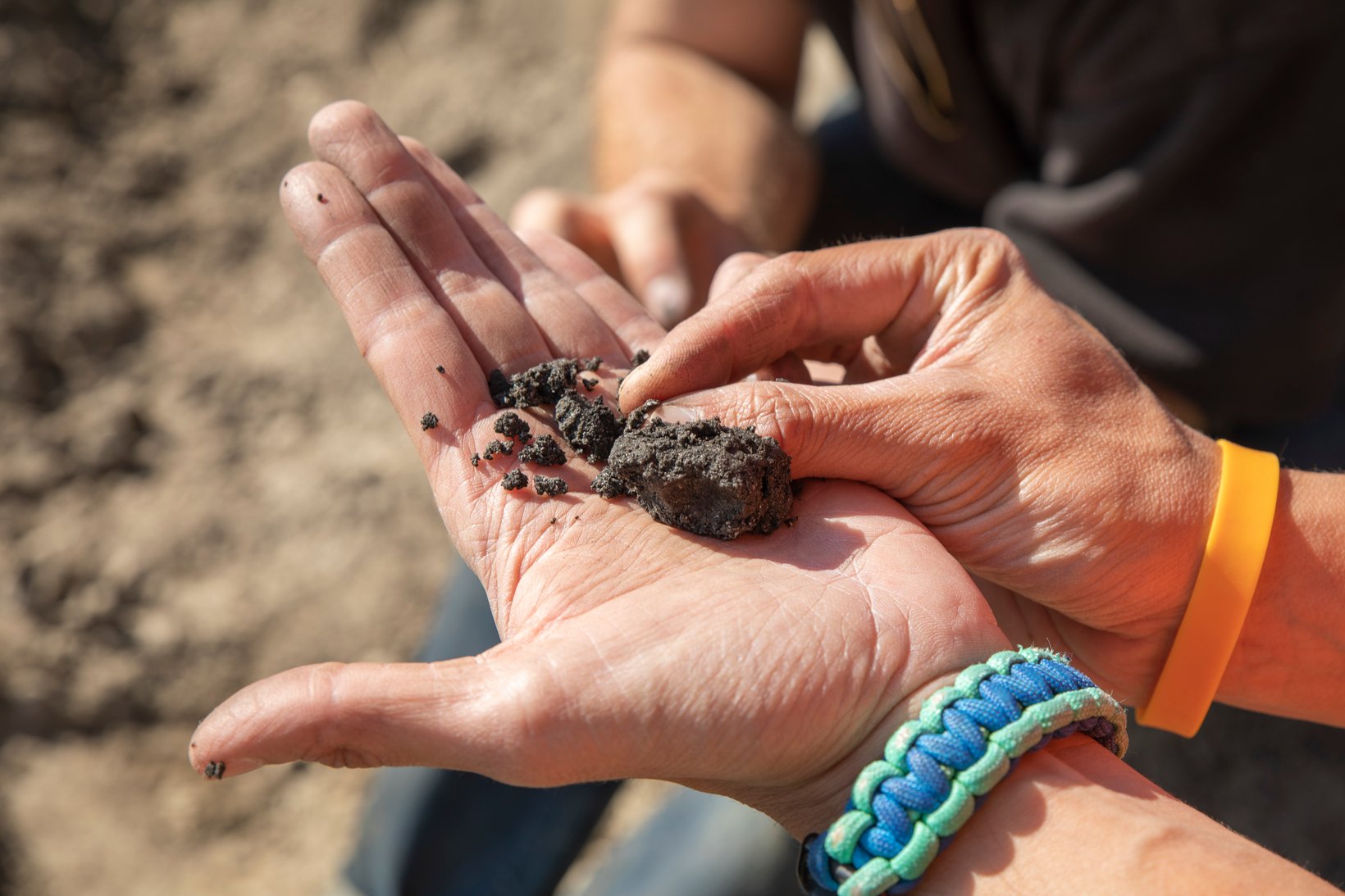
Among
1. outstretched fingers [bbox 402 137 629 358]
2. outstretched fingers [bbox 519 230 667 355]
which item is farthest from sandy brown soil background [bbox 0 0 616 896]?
outstretched fingers [bbox 402 137 629 358]

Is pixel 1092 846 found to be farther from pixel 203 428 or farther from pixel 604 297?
pixel 203 428

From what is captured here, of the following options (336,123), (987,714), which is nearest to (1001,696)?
(987,714)

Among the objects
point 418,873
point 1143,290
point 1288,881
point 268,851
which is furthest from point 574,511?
point 268,851

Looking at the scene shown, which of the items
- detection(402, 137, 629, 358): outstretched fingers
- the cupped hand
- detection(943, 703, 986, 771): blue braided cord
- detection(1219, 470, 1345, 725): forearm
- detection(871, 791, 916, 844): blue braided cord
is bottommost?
detection(1219, 470, 1345, 725): forearm

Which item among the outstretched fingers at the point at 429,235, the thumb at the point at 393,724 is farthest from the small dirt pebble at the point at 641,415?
the thumb at the point at 393,724

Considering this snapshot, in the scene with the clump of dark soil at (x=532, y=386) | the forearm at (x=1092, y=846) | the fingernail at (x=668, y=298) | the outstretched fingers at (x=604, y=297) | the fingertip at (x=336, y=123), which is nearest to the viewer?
the forearm at (x=1092, y=846)

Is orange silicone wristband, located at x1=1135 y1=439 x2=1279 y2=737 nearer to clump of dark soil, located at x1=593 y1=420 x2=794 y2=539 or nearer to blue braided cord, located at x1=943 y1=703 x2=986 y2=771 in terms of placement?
blue braided cord, located at x1=943 y1=703 x2=986 y2=771

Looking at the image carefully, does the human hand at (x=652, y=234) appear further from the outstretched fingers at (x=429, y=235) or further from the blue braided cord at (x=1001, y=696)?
the blue braided cord at (x=1001, y=696)
